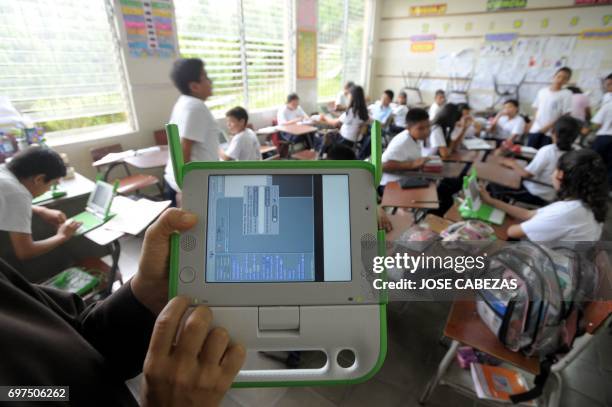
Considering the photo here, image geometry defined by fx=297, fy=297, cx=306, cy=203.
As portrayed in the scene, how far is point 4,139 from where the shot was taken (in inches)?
88.4

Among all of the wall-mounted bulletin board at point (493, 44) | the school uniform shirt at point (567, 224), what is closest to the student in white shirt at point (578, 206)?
the school uniform shirt at point (567, 224)

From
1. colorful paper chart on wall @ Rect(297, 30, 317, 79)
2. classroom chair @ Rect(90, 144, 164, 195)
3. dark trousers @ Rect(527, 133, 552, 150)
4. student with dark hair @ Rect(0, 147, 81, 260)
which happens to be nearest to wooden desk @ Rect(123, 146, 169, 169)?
classroom chair @ Rect(90, 144, 164, 195)

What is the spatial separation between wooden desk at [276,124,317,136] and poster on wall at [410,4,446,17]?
14.7 feet

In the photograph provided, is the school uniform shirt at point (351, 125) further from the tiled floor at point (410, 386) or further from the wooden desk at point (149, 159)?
the tiled floor at point (410, 386)

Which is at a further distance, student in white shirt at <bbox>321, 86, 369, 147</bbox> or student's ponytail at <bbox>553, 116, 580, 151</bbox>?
student in white shirt at <bbox>321, 86, 369, 147</bbox>

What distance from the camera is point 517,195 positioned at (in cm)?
283

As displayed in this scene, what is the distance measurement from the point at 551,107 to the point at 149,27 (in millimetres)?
5366

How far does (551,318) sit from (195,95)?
7.26ft

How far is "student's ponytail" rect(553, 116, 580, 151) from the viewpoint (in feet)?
8.18

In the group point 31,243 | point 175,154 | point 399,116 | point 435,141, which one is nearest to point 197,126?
point 31,243

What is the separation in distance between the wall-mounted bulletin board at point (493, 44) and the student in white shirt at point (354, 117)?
3.83m

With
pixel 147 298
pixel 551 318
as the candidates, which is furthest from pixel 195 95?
pixel 551 318

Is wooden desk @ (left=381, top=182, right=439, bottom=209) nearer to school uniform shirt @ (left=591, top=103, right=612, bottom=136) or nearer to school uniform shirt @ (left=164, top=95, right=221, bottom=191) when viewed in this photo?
school uniform shirt @ (left=164, top=95, right=221, bottom=191)

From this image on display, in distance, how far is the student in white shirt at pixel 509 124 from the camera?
4.54 m
